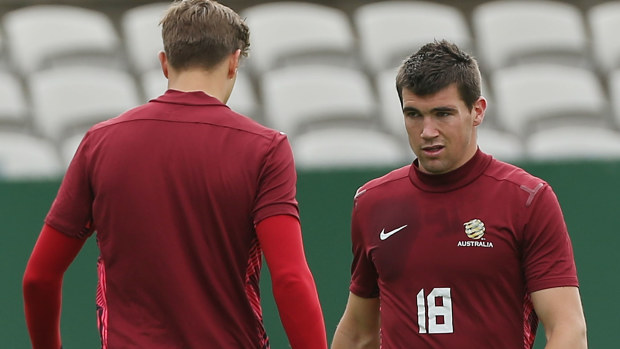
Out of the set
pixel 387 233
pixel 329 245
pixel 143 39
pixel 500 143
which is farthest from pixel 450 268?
pixel 143 39

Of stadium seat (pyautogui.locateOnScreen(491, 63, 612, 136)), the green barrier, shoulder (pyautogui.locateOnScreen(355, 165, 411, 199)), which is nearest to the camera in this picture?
shoulder (pyautogui.locateOnScreen(355, 165, 411, 199))

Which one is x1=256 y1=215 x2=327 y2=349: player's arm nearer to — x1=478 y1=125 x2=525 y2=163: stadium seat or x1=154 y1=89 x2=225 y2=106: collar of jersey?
x1=154 y1=89 x2=225 y2=106: collar of jersey

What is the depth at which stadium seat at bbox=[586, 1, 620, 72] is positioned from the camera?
8.28 m

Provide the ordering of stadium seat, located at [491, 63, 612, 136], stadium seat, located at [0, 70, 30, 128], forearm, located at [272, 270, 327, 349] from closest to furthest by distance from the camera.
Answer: forearm, located at [272, 270, 327, 349], stadium seat, located at [0, 70, 30, 128], stadium seat, located at [491, 63, 612, 136]

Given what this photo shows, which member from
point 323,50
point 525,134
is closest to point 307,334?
point 525,134

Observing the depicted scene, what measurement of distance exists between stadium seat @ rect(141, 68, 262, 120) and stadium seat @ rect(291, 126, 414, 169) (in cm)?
59

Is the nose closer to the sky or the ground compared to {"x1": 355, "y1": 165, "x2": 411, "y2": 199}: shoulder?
closer to the sky

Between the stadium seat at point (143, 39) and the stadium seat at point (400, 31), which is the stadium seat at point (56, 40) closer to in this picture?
the stadium seat at point (143, 39)

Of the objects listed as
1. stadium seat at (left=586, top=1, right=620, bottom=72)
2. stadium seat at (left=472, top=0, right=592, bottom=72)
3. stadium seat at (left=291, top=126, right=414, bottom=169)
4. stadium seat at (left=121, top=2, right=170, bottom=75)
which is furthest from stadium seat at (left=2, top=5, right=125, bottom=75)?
stadium seat at (left=586, top=1, right=620, bottom=72)

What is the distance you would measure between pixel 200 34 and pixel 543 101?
17.9 feet

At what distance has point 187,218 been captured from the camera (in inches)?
103

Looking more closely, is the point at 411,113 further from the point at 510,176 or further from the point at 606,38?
the point at 606,38

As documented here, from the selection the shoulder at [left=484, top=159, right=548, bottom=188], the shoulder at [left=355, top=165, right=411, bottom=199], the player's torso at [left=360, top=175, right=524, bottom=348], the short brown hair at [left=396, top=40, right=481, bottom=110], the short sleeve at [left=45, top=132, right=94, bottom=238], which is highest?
the short brown hair at [left=396, top=40, right=481, bottom=110]

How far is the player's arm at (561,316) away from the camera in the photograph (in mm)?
2670
